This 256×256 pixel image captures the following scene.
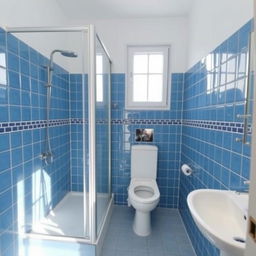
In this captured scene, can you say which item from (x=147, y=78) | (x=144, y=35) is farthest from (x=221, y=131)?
(x=144, y=35)

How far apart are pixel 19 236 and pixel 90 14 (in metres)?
2.57

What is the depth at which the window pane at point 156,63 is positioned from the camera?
250 centimetres

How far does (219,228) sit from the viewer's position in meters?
0.98

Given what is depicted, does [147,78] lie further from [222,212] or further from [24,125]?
[222,212]

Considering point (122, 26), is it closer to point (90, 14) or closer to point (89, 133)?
point (90, 14)

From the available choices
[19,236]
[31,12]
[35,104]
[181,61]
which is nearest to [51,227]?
[19,236]

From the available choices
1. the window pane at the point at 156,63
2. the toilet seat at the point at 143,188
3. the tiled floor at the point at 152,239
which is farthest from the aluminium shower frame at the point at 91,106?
the window pane at the point at 156,63

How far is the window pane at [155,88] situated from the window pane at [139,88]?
83 millimetres

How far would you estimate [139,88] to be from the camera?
2.55m

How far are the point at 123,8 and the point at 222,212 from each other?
2336 mm

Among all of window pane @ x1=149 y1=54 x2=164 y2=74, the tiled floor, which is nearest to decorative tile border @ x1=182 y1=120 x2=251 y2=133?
window pane @ x1=149 y1=54 x2=164 y2=74

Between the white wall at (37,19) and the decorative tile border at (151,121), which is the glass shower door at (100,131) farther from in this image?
the white wall at (37,19)

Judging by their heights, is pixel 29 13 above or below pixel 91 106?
above

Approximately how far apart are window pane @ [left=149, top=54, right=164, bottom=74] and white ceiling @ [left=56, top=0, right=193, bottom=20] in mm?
495
